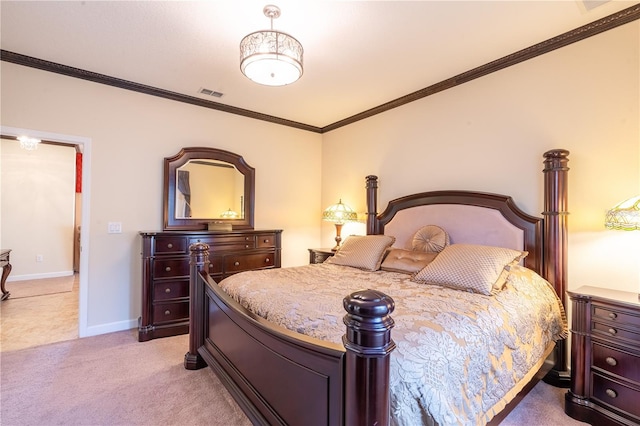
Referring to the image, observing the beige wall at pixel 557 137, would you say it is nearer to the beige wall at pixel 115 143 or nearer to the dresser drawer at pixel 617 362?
the dresser drawer at pixel 617 362

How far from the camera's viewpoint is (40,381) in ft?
7.38

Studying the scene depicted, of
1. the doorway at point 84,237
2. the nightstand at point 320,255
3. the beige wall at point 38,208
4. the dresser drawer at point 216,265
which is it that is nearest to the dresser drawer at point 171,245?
the dresser drawer at point 216,265

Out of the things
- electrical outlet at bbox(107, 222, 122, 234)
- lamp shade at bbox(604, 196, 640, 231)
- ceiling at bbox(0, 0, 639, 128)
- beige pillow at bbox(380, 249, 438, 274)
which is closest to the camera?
lamp shade at bbox(604, 196, 640, 231)

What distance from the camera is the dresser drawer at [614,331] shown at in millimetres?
1689

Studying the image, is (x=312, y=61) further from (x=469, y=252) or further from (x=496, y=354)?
(x=496, y=354)

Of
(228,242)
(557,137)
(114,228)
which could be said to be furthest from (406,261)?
(114,228)

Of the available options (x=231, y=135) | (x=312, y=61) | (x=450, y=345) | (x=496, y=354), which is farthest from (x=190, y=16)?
(x=496, y=354)

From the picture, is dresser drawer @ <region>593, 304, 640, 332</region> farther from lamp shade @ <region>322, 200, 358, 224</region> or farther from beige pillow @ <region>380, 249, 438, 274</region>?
lamp shade @ <region>322, 200, 358, 224</region>

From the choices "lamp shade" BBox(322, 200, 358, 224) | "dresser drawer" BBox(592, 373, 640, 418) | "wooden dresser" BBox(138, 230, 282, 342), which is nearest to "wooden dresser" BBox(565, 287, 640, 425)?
"dresser drawer" BBox(592, 373, 640, 418)

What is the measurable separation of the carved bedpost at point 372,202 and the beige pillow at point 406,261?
96 cm

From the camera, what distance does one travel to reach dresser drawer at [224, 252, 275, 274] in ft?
11.8

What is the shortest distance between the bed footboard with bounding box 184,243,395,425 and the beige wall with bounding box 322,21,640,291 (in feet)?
7.59

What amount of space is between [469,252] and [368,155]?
223cm

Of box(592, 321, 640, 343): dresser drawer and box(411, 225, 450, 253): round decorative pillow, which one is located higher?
box(411, 225, 450, 253): round decorative pillow
